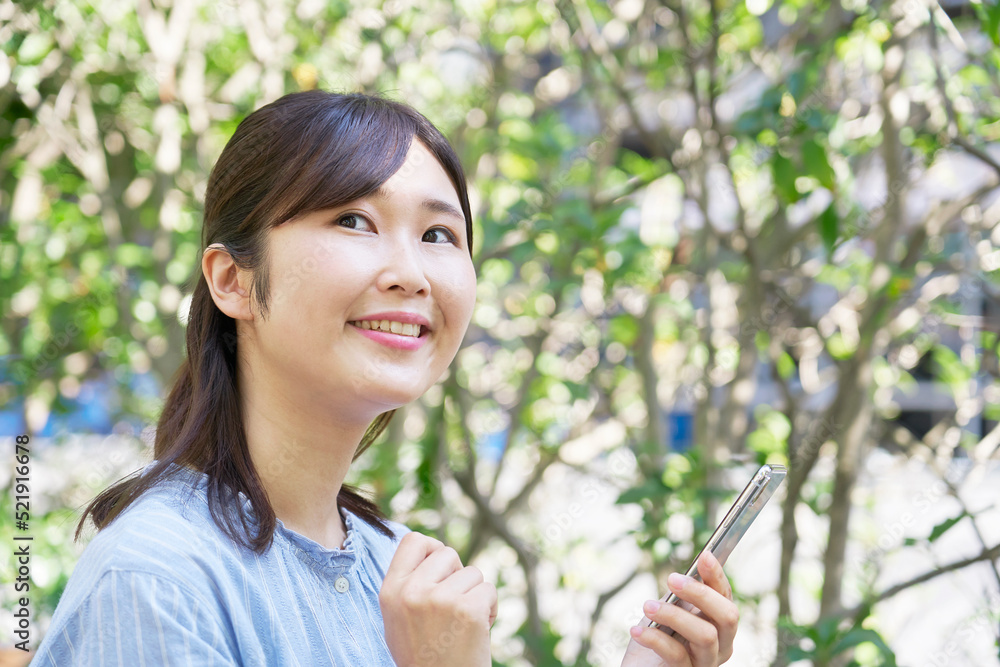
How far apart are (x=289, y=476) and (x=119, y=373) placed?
277cm

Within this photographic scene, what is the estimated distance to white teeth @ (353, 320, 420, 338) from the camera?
94 centimetres

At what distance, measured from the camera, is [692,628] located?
101 cm

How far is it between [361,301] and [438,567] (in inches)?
11.3

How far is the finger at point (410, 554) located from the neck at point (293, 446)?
5.7 inches

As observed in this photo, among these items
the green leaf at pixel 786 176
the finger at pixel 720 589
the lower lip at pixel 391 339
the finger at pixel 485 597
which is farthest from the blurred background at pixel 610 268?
the lower lip at pixel 391 339

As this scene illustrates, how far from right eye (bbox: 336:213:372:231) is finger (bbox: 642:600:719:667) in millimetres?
538

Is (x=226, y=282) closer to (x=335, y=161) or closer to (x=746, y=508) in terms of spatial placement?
(x=335, y=161)

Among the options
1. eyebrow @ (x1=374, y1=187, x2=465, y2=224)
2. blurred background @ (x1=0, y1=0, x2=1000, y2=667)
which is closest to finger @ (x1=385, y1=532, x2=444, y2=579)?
eyebrow @ (x1=374, y1=187, x2=465, y2=224)

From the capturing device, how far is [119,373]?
137 inches

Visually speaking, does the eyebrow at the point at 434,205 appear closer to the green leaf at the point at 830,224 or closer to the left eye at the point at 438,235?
the left eye at the point at 438,235

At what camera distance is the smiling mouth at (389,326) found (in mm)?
937

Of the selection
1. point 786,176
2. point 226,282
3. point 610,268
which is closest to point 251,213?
point 226,282

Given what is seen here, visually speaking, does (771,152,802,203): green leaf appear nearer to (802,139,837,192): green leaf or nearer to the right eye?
(802,139,837,192): green leaf

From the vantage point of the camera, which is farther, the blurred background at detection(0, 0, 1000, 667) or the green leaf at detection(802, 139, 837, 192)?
the blurred background at detection(0, 0, 1000, 667)
